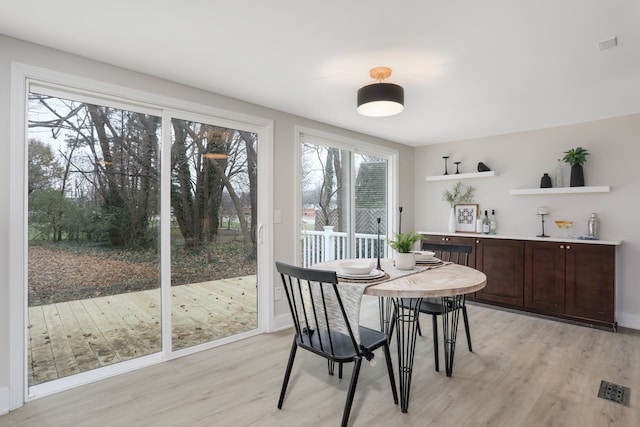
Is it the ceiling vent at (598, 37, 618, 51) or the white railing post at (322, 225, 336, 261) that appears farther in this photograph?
the white railing post at (322, 225, 336, 261)

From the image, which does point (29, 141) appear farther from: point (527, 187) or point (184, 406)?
point (527, 187)

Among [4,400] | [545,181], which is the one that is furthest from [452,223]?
[4,400]

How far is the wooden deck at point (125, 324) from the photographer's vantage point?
7.46 feet

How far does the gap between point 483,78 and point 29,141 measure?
3.27m

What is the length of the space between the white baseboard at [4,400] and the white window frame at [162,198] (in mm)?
22

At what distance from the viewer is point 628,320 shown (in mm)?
3545

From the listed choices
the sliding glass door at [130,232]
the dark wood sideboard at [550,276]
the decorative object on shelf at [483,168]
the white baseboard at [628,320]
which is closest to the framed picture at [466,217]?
the dark wood sideboard at [550,276]

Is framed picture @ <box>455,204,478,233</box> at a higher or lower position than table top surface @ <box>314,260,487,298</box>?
higher

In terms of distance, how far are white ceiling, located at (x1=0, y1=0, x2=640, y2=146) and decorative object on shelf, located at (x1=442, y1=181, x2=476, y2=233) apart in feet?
5.61

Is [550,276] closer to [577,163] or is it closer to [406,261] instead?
[577,163]

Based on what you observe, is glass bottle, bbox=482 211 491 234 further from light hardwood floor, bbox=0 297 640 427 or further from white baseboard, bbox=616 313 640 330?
light hardwood floor, bbox=0 297 640 427

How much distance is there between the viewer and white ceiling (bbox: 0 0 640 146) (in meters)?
1.76

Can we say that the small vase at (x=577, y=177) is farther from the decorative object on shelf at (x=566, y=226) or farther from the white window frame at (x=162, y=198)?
the white window frame at (x=162, y=198)

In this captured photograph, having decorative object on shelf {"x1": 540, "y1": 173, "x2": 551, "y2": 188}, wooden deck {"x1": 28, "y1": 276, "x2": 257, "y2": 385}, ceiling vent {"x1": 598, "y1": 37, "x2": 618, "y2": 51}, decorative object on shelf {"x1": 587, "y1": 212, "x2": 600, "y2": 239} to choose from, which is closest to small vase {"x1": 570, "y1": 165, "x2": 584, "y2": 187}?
decorative object on shelf {"x1": 540, "y1": 173, "x2": 551, "y2": 188}
